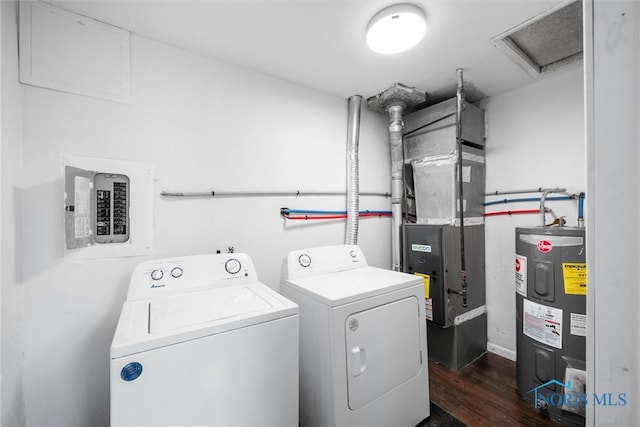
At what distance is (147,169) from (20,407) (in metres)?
1.20

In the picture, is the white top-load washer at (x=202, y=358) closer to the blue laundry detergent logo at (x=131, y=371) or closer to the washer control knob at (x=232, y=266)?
the blue laundry detergent logo at (x=131, y=371)

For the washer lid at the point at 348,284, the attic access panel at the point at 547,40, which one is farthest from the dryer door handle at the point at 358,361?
the attic access panel at the point at 547,40

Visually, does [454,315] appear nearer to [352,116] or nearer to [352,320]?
[352,320]

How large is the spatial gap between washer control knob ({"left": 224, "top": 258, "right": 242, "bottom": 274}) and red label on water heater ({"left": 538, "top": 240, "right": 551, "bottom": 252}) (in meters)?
1.88

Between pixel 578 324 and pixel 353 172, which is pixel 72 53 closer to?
pixel 353 172

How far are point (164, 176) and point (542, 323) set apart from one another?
2.51 meters

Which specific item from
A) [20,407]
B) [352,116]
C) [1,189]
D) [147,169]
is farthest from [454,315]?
[1,189]

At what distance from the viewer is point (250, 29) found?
1424mm

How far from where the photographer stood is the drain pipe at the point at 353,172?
2.15 meters

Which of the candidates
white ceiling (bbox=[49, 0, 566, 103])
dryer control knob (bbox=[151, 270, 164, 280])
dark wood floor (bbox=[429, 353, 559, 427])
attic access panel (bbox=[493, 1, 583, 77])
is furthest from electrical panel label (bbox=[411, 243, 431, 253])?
dryer control knob (bbox=[151, 270, 164, 280])

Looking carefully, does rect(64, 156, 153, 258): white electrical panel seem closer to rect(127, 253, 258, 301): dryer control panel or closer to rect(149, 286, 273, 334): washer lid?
rect(127, 253, 258, 301): dryer control panel

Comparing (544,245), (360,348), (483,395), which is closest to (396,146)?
(544,245)

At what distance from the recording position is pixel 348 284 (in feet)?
4.84

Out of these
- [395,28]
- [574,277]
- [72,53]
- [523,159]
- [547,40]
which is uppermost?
[547,40]
